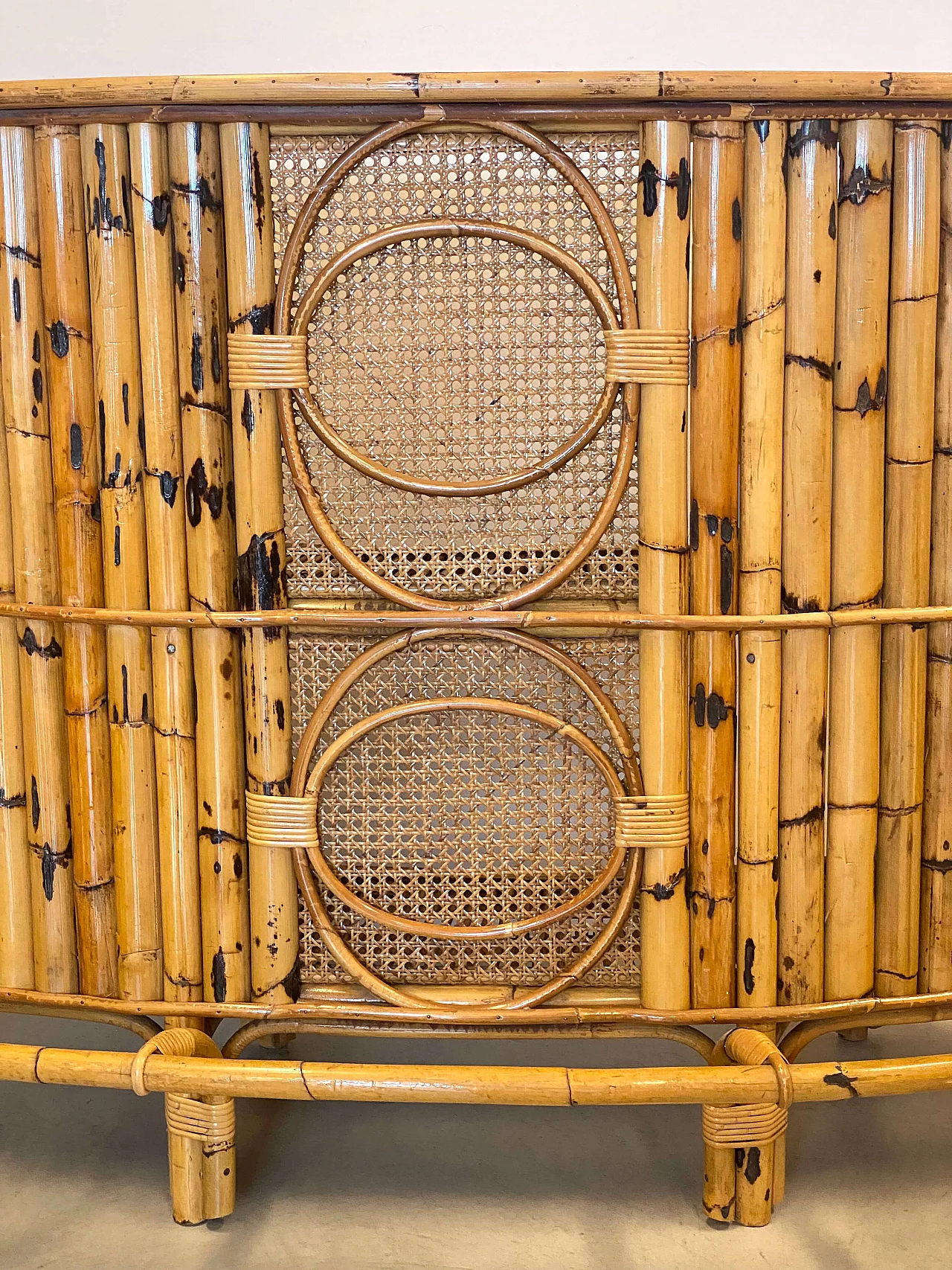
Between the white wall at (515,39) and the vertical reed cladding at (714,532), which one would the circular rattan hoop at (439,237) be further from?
the white wall at (515,39)

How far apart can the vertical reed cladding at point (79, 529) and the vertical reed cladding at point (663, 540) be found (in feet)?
2.78

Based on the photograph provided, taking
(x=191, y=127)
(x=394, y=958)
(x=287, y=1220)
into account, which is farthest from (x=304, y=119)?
(x=287, y=1220)

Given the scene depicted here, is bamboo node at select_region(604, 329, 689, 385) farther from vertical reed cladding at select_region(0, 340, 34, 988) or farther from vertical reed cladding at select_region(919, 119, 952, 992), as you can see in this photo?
vertical reed cladding at select_region(0, 340, 34, 988)

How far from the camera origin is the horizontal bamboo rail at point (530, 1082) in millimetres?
1555

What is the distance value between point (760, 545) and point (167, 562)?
91cm

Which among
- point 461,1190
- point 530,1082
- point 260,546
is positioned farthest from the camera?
point 461,1190

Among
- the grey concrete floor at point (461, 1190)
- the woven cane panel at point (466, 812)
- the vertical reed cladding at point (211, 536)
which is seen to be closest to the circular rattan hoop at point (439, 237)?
the vertical reed cladding at point (211, 536)

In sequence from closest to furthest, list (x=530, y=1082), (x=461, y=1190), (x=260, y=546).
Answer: (x=530, y=1082), (x=260, y=546), (x=461, y=1190)

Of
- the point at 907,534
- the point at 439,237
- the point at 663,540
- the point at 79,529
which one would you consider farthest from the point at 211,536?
the point at 907,534

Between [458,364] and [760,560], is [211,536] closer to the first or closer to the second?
[458,364]

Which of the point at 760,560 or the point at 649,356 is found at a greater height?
the point at 649,356

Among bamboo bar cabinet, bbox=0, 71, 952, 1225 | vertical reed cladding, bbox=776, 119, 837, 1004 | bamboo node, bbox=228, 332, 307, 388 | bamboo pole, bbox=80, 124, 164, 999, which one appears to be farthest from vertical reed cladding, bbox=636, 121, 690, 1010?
bamboo pole, bbox=80, 124, 164, 999

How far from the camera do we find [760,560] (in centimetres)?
163

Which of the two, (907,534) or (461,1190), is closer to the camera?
(907,534)
